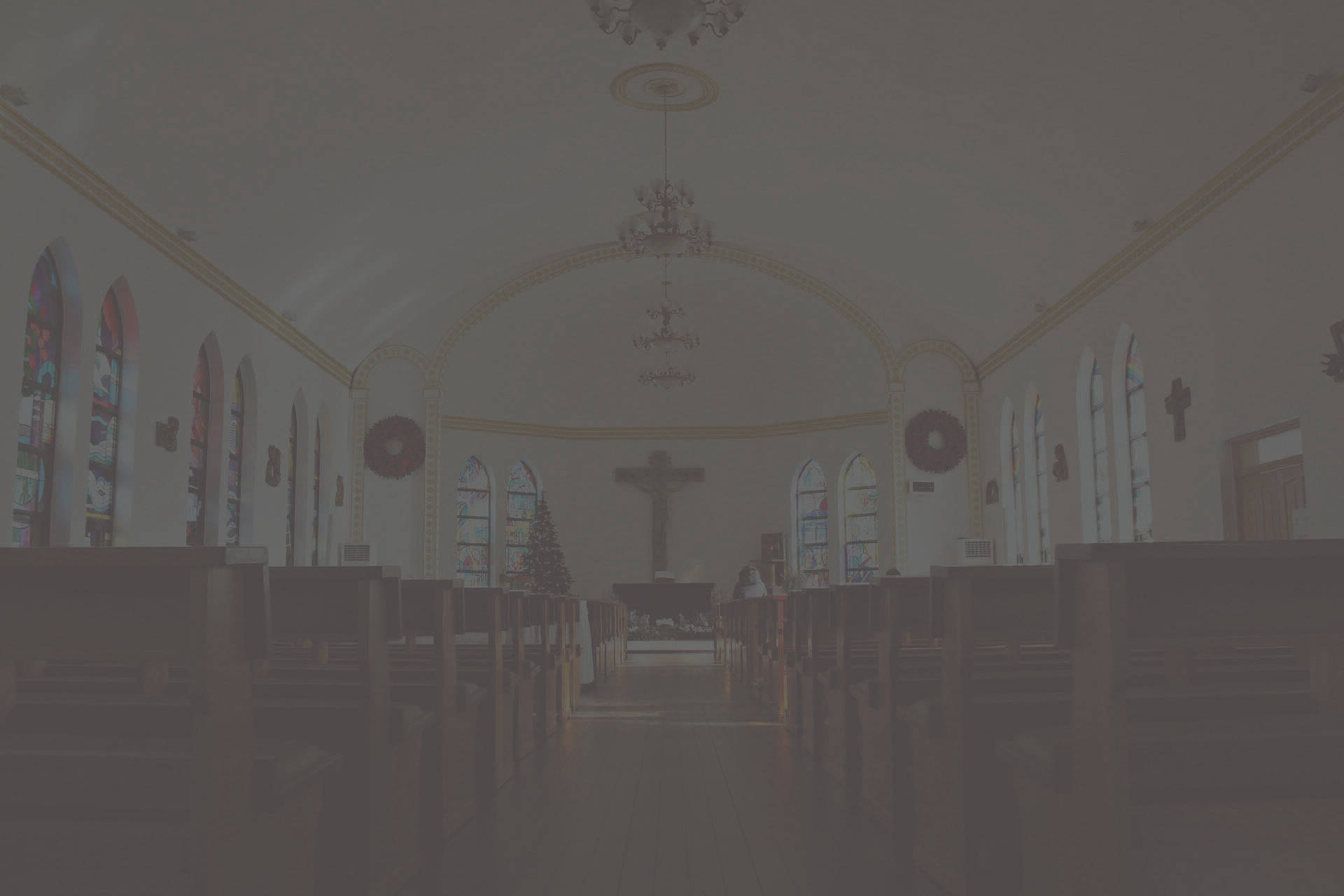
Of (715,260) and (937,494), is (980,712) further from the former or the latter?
(715,260)

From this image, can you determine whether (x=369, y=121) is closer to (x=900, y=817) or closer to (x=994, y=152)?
(x=994, y=152)

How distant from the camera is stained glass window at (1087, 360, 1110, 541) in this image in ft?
39.7

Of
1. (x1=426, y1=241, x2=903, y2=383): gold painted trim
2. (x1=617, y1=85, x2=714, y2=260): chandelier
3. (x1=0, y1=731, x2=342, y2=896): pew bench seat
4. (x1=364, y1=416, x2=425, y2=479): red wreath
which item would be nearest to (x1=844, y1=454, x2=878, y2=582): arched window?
(x1=426, y1=241, x2=903, y2=383): gold painted trim

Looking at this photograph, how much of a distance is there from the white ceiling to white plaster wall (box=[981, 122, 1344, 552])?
0.51 meters

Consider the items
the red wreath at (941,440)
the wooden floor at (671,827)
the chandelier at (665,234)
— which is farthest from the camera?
the red wreath at (941,440)

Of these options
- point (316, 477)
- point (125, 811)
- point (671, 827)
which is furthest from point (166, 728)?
point (316, 477)

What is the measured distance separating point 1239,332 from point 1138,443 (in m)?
2.73

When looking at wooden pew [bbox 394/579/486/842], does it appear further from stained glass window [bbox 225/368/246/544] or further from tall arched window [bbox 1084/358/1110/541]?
tall arched window [bbox 1084/358/1110/541]

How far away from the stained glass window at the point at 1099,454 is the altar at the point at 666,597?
721 centimetres

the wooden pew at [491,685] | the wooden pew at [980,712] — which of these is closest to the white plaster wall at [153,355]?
the wooden pew at [491,685]

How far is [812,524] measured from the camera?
1866 centimetres

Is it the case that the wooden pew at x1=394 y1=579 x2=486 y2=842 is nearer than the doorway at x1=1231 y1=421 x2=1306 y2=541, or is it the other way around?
the wooden pew at x1=394 y1=579 x2=486 y2=842

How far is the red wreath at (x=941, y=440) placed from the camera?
54.1 feet

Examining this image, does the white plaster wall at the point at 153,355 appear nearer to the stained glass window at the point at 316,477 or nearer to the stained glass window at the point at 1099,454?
the stained glass window at the point at 316,477
